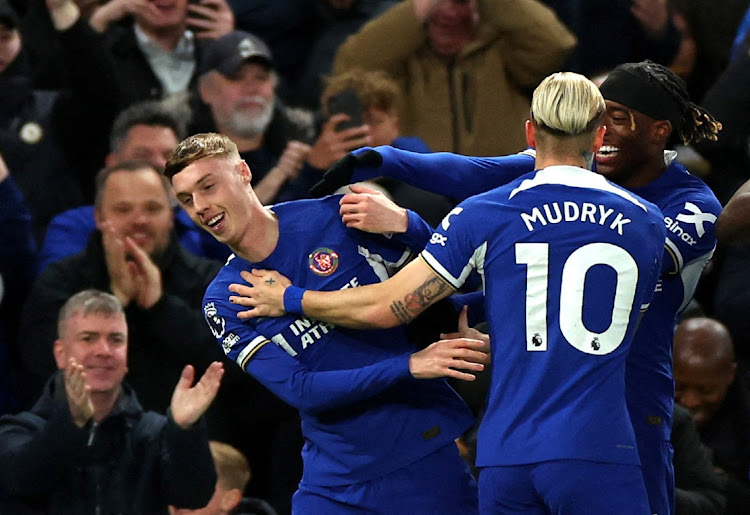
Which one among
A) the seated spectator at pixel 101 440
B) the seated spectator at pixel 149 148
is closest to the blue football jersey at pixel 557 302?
the seated spectator at pixel 101 440

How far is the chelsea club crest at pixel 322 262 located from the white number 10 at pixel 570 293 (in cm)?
84

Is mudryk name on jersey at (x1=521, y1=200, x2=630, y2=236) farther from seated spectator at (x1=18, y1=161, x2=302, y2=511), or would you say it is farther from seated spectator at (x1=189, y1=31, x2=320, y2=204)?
seated spectator at (x1=189, y1=31, x2=320, y2=204)

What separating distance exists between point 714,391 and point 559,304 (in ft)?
9.53

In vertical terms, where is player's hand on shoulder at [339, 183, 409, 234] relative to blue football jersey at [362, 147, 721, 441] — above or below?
above

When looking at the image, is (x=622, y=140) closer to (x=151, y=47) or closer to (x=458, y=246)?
(x=458, y=246)

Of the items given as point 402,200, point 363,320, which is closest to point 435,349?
point 363,320

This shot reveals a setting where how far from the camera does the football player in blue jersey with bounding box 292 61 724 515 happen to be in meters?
5.06

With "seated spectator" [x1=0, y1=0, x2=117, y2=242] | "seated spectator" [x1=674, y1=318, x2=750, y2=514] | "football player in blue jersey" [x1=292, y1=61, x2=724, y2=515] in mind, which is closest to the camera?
"football player in blue jersey" [x1=292, y1=61, x2=724, y2=515]

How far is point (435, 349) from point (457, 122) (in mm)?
3514

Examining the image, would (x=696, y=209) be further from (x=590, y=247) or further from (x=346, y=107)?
(x=346, y=107)

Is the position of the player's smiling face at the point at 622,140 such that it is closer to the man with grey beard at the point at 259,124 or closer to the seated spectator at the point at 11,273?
the man with grey beard at the point at 259,124

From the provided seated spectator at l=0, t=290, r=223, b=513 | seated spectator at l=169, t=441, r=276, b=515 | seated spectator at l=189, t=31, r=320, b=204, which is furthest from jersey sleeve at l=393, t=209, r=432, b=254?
seated spectator at l=189, t=31, r=320, b=204

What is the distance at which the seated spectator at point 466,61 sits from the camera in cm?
791

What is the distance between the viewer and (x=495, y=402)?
4352 mm
